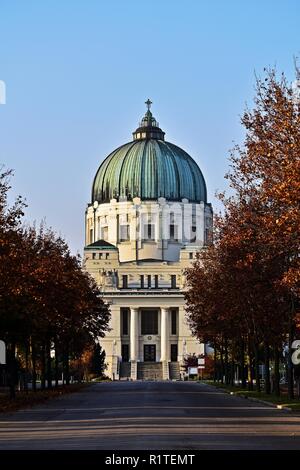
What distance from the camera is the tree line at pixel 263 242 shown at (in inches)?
1702

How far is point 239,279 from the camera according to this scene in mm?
63500

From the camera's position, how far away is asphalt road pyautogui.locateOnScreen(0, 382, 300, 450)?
2802 centimetres

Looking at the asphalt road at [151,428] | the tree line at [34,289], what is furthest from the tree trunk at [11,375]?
the asphalt road at [151,428]

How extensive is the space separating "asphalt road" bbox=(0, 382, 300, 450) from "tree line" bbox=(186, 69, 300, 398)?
17.8 ft

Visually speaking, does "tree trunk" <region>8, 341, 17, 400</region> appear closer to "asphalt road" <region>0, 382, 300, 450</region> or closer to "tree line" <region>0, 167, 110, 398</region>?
"tree line" <region>0, 167, 110, 398</region>

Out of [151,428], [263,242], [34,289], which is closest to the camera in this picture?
[151,428]

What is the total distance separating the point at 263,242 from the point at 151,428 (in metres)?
17.0

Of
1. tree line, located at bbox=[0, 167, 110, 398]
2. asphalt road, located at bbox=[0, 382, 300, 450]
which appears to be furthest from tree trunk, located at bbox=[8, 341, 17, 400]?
asphalt road, located at bbox=[0, 382, 300, 450]

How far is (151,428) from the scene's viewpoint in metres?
33.6

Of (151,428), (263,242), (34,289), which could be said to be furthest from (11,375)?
(151,428)

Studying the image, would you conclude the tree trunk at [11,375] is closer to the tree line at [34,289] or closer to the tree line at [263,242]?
the tree line at [34,289]

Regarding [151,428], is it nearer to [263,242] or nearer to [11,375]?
[263,242]
